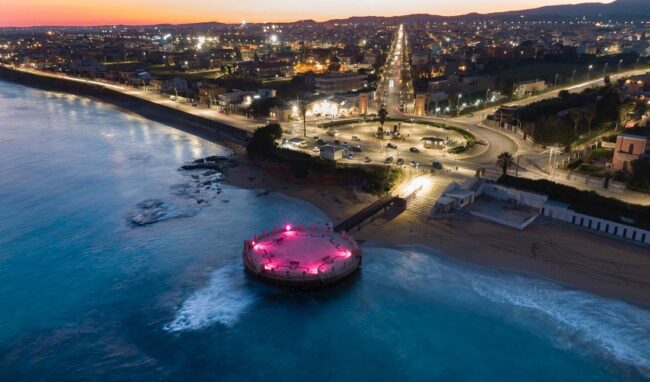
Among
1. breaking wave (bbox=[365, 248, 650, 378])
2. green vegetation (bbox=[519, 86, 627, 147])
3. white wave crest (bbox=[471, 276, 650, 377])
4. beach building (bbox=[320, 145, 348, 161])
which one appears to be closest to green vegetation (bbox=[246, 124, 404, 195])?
beach building (bbox=[320, 145, 348, 161])

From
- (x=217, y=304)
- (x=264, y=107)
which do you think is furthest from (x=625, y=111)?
(x=217, y=304)

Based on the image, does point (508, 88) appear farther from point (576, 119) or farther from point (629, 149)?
point (629, 149)

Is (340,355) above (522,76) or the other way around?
the other way around

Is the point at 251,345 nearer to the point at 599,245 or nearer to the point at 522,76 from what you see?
the point at 599,245

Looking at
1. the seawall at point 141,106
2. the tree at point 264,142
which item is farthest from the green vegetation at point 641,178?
the seawall at point 141,106

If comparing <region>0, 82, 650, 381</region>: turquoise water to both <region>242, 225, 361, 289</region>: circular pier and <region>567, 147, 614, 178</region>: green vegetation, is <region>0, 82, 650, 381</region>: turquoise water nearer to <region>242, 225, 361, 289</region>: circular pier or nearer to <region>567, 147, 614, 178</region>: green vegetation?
<region>242, 225, 361, 289</region>: circular pier

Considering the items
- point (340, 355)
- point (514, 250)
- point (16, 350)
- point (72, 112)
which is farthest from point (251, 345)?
point (72, 112)

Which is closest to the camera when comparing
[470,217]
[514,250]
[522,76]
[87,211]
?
[514,250]

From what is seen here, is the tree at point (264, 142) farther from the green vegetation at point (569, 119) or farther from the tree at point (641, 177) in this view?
the tree at point (641, 177)
